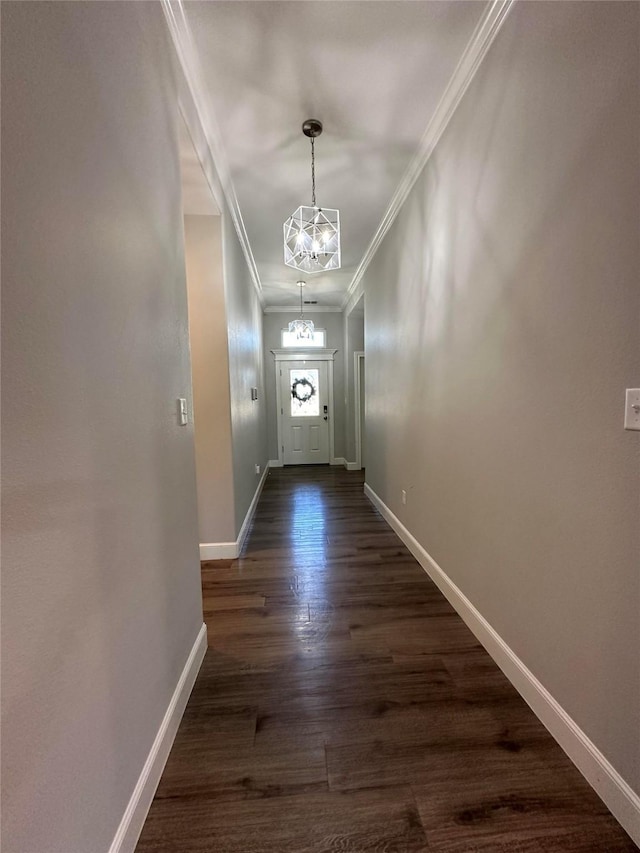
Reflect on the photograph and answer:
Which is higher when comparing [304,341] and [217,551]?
[304,341]

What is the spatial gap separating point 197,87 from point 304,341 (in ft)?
14.5

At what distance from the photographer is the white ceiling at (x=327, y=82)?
1.48 metres

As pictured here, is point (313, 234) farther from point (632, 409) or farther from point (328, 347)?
point (328, 347)

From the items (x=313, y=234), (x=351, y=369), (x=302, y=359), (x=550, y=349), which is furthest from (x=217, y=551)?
(x=302, y=359)

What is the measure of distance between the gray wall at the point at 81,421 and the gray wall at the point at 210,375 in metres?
1.22

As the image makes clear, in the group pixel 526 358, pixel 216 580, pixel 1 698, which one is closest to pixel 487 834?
pixel 1 698

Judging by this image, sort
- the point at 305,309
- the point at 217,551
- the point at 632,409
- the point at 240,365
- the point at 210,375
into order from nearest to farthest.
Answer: the point at 632,409 → the point at 210,375 → the point at 217,551 → the point at 240,365 → the point at 305,309

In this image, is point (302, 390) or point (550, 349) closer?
point (550, 349)

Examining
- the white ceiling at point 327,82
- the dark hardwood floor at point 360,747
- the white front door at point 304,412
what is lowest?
the dark hardwood floor at point 360,747

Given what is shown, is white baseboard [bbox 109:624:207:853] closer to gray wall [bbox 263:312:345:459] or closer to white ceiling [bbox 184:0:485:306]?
white ceiling [bbox 184:0:485:306]

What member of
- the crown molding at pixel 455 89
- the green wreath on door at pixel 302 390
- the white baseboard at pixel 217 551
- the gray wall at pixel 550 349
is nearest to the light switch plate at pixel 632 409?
the gray wall at pixel 550 349

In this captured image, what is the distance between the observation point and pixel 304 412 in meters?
6.34

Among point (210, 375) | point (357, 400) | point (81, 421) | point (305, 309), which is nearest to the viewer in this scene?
point (81, 421)

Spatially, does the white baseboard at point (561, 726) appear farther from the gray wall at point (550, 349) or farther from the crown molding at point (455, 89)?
the crown molding at point (455, 89)
